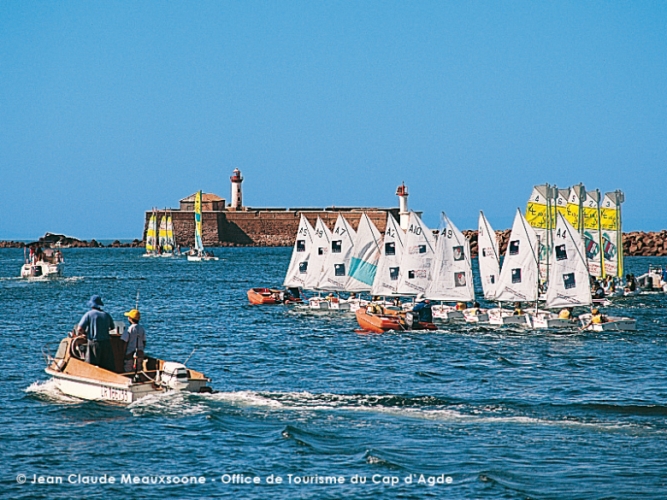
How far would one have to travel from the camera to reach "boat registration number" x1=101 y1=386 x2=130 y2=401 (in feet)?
64.6

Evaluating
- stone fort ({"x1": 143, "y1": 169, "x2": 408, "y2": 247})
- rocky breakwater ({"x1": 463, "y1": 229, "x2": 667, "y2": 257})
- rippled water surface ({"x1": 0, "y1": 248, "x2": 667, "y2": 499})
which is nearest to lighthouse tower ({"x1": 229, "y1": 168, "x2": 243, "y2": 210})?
stone fort ({"x1": 143, "y1": 169, "x2": 408, "y2": 247})

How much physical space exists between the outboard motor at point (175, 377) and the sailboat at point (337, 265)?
82.9 ft

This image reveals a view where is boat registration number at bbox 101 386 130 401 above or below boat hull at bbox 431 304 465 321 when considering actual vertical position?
below

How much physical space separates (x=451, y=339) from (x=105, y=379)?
16.2 m

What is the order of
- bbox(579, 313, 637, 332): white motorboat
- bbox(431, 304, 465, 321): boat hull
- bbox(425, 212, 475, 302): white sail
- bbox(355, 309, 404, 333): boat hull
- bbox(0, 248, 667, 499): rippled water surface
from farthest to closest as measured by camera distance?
bbox(431, 304, 465, 321): boat hull
bbox(425, 212, 475, 302): white sail
bbox(355, 309, 404, 333): boat hull
bbox(579, 313, 637, 332): white motorboat
bbox(0, 248, 667, 499): rippled water surface

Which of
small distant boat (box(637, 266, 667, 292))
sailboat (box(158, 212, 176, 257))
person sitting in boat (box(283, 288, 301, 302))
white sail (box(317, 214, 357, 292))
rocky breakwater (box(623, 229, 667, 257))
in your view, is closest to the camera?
white sail (box(317, 214, 357, 292))

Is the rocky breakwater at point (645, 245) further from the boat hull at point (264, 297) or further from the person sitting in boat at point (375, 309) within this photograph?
the person sitting in boat at point (375, 309)

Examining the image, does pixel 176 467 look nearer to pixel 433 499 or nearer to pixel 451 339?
pixel 433 499

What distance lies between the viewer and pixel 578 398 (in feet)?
71.5

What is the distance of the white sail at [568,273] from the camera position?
3662 centimetres

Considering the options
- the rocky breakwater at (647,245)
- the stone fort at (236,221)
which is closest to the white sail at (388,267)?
the rocky breakwater at (647,245)

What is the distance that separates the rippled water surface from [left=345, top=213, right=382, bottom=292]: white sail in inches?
460

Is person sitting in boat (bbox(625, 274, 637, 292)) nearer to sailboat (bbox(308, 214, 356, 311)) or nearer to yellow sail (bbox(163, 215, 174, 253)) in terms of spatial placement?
sailboat (bbox(308, 214, 356, 311))

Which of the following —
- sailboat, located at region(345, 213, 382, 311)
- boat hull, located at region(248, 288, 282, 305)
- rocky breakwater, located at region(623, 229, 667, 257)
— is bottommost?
boat hull, located at region(248, 288, 282, 305)
